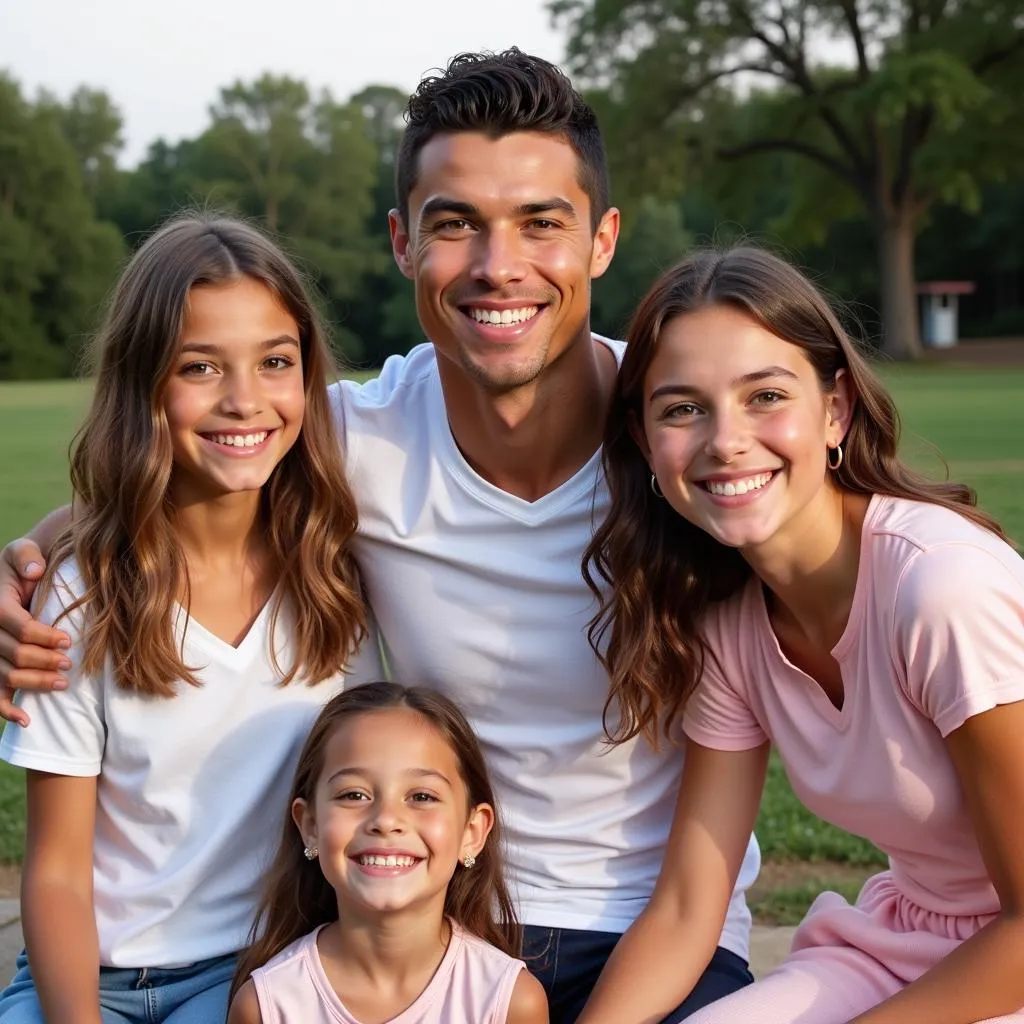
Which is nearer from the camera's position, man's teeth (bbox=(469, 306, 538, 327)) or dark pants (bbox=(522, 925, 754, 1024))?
dark pants (bbox=(522, 925, 754, 1024))

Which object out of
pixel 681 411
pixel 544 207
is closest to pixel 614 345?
pixel 544 207

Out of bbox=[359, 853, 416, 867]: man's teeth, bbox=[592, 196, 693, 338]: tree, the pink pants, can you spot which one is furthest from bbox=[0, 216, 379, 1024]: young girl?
bbox=[592, 196, 693, 338]: tree

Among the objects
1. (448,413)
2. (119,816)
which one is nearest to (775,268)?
(448,413)

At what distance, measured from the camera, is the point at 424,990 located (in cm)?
267

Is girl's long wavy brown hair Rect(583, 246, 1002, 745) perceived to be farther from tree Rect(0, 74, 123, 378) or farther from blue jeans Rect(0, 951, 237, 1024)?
tree Rect(0, 74, 123, 378)

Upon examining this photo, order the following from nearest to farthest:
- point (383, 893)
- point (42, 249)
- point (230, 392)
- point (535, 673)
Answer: point (383, 893) < point (230, 392) < point (535, 673) < point (42, 249)

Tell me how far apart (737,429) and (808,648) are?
0.48m

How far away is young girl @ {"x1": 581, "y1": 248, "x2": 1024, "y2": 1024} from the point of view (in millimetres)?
2391

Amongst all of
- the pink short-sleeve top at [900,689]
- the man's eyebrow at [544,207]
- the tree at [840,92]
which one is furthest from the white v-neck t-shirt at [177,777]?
the tree at [840,92]

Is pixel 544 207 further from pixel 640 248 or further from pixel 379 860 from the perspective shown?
pixel 640 248

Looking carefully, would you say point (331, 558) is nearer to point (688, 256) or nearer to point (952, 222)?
point (688, 256)

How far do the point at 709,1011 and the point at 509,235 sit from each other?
1.71 meters

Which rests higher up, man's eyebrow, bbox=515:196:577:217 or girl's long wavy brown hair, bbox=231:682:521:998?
man's eyebrow, bbox=515:196:577:217

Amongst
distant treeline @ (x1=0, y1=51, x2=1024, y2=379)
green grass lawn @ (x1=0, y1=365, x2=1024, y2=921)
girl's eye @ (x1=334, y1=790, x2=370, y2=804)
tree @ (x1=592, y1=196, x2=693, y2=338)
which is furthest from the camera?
tree @ (x1=592, y1=196, x2=693, y2=338)
